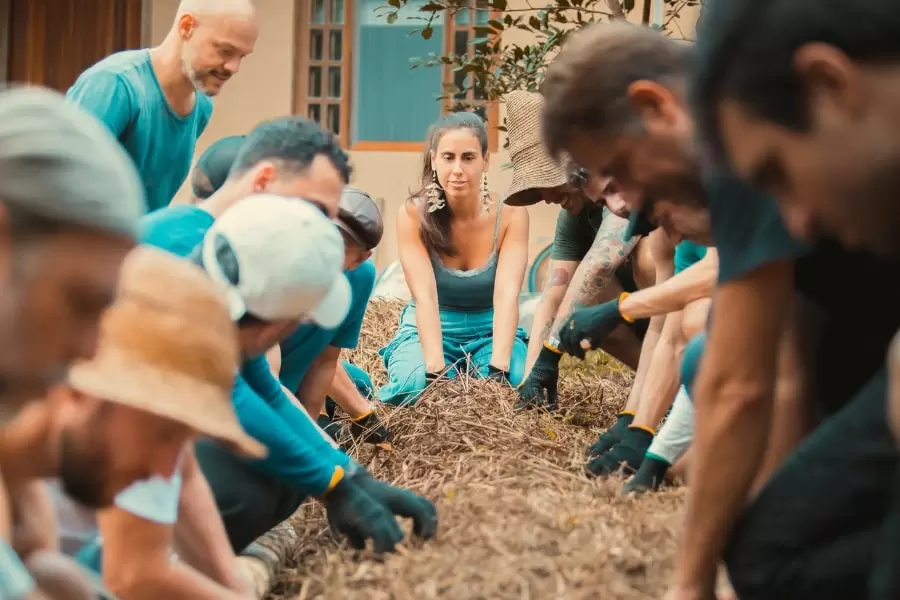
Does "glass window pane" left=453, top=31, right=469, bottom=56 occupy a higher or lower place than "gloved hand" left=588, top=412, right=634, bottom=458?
higher

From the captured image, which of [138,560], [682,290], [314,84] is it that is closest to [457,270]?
[682,290]

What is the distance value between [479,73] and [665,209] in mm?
3394

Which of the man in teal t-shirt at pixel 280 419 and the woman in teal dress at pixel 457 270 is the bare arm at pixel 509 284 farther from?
the man in teal t-shirt at pixel 280 419

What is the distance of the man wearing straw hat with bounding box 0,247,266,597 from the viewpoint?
1185 millimetres

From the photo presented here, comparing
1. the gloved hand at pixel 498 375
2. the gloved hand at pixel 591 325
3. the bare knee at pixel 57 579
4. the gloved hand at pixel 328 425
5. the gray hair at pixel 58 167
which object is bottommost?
the gloved hand at pixel 498 375

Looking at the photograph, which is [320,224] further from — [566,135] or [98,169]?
[98,169]

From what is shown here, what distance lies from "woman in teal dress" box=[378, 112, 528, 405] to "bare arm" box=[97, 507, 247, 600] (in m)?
2.03

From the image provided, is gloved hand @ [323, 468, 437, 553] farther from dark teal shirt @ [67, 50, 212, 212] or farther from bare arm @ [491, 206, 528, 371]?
bare arm @ [491, 206, 528, 371]

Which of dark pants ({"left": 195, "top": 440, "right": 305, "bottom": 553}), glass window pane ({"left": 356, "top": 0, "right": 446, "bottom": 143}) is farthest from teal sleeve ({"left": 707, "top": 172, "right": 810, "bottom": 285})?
glass window pane ({"left": 356, "top": 0, "right": 446, "bottom": 143})

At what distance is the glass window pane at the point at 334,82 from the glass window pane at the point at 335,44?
0.26 ft

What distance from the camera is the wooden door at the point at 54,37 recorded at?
6621mm

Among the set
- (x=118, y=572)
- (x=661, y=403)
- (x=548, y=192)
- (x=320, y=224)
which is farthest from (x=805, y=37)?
(x=548, y=192)

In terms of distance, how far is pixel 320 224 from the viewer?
1558mm

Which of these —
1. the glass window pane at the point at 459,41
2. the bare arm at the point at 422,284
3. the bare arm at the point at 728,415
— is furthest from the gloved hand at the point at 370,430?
the glass window pane at the point at 459,41
